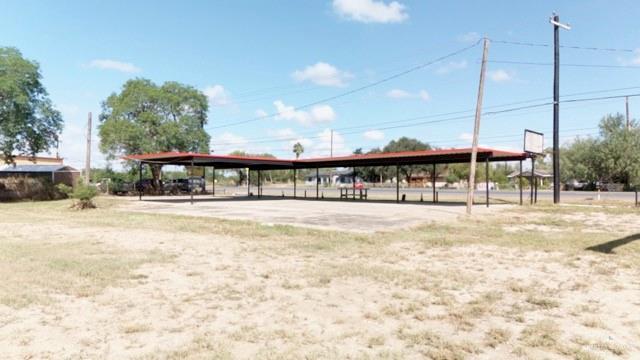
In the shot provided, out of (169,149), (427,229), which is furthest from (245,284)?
(169,149)

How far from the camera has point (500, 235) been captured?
450 inches

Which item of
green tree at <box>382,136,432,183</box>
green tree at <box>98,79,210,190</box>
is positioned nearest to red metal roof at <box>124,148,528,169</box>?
green tree at <box>98,79,210,190</box>

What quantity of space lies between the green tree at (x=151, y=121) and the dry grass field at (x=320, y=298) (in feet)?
88.8

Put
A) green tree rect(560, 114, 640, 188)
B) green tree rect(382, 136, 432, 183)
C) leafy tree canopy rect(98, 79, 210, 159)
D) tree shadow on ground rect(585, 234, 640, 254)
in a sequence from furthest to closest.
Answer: green tree rect(382, 136, 432, 183)
green tree rect(560, 114, 640, 188)
leafy tree canopy rect(98, 79, 210, 159)
tree shadow on ground rect(585, 234, 640, 254)

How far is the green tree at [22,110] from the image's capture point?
82.7 feet

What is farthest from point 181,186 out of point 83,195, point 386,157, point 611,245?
point 611,245

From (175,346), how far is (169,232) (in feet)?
28.7

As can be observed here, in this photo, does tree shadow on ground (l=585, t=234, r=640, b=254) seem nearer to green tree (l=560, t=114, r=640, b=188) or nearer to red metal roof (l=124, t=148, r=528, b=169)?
Answer: red metal roof (l=124, t=148, r=528, b=169)

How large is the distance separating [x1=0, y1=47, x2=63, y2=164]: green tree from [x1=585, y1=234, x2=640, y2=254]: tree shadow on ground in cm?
2922

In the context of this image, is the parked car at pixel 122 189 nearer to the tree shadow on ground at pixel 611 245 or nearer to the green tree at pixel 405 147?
the tree shadow on ground at pixel 611 245

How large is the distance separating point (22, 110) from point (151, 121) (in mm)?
11195

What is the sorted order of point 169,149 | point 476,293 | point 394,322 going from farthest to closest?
point 169,149, point 476,293, point 394,322

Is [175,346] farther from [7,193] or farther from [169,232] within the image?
[7,193]

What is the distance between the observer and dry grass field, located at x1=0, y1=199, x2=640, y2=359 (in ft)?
12.8
